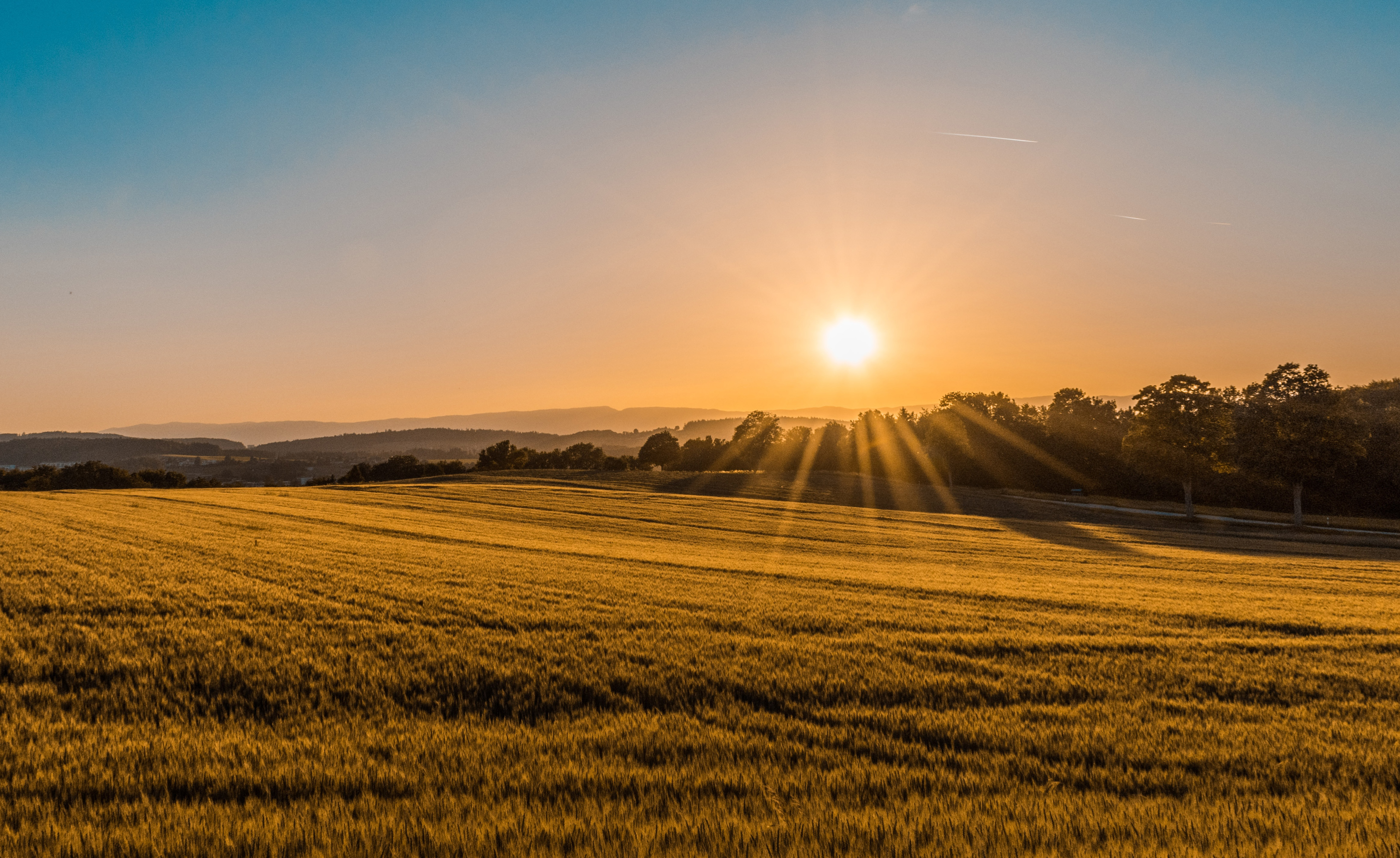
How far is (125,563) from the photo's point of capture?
13492mm

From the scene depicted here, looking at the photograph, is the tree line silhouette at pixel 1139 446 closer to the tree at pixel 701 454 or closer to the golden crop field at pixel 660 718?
the tree at pixel 701 454

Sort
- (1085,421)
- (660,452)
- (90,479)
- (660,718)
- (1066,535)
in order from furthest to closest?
(660,452) → (1085,421) → (90,479) → (1066,535) → (660,718)

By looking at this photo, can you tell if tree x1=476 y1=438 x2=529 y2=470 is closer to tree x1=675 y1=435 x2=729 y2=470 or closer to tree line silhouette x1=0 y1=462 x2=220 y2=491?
tree x1=675 y1=435 x2=729 y2=470

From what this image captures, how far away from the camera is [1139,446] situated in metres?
54.8

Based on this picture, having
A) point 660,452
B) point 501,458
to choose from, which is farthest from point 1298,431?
point 501,458

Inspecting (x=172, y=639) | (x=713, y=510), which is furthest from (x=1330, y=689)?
(x=713, y=510)

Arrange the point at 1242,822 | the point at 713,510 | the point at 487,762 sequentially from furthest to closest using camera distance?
the point at 713,510 → the point at 487,762 → the point at 1242,822

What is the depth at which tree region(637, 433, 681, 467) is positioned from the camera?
11425 cm

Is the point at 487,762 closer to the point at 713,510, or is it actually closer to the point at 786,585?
the point at 786,585

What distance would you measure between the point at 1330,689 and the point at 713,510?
38279 mm

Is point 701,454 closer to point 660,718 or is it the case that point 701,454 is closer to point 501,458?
point 501,458

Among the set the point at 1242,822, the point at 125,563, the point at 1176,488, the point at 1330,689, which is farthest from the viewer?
the point at 1176,488

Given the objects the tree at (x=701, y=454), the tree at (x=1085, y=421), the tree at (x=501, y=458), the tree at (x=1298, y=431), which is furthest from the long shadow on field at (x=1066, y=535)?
the tree at (x=501, y=458)

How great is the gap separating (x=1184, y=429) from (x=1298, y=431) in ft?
→ 22.8
